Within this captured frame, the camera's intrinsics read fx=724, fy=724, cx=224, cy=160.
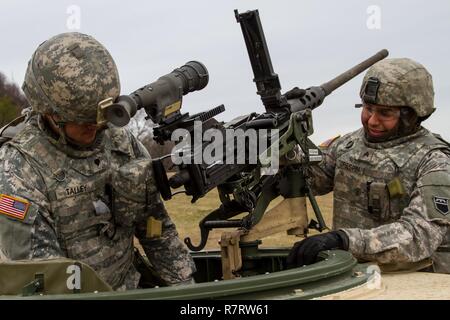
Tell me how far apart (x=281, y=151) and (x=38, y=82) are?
1.51 m

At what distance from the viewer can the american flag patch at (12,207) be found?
382 cm

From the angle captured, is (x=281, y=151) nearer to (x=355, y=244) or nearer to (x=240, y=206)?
(x=240, y=206)

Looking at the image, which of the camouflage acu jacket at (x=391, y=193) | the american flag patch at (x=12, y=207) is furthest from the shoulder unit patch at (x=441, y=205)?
the american flag patch at (x=12, y=207)

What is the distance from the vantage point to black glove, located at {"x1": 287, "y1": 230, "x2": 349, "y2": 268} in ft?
13.2

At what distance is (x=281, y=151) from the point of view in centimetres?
445

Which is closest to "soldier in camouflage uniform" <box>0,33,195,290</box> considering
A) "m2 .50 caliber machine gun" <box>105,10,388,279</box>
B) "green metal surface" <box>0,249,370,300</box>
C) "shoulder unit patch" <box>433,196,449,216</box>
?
"m2 .50 caliber machine gun" <box>105,10,388,279</box>

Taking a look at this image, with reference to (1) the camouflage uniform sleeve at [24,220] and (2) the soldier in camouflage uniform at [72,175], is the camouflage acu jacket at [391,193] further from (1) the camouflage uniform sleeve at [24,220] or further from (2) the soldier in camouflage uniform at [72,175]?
(1) the camouflage uniform sleeve at [24,220]

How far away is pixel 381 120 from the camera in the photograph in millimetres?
4934

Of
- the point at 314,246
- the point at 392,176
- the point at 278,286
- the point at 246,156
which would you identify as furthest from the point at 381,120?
the point at 278,286

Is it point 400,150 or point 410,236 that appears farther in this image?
point 400,150

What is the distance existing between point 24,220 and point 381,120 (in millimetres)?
2465

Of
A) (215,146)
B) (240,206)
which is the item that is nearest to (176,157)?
(215,146)

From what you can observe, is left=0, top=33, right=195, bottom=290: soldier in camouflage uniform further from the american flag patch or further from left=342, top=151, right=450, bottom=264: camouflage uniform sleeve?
left=342, top=151, right=450, bottom=264: camouflage uniform sleeve

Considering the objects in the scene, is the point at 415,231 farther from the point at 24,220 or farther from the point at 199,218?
the point at 199,218
